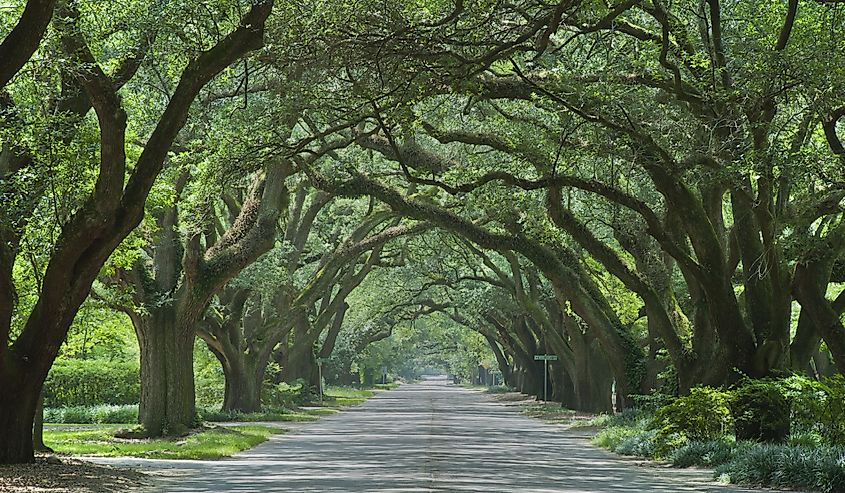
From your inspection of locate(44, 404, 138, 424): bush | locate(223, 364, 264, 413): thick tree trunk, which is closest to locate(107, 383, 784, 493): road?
locate(44, 404, 138, 424): bush

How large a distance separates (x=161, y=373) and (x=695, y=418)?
37.1 feet

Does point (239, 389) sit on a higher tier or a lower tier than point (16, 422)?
higher

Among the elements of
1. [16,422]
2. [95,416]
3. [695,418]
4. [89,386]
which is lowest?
[695,418]

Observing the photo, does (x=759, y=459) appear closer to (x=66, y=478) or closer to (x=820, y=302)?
(x=820, y=302)

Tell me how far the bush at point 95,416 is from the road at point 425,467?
6056 millimetres

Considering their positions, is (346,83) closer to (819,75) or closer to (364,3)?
(364,3)

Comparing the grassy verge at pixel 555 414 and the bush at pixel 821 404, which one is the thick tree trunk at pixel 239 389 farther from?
the bush at pixel 821 404

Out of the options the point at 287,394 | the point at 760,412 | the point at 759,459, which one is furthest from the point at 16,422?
the point at 287,394

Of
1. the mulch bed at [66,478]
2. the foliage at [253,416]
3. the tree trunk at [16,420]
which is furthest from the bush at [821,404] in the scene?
the foliage at [253,416]

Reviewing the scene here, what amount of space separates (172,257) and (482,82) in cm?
1021

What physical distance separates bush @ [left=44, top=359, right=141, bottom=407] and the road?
11506 millimetres

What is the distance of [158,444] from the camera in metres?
22.0

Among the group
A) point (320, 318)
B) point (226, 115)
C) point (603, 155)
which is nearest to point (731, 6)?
point (603, 155)

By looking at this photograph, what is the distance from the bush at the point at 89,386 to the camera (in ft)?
122
